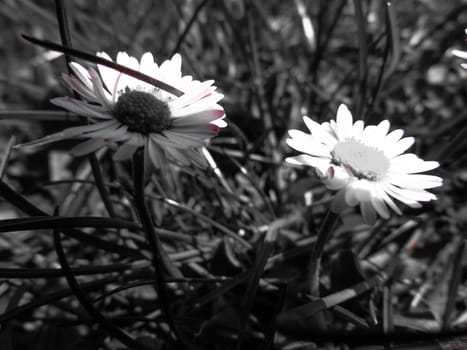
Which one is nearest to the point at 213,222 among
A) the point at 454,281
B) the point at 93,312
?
the point at 93,312

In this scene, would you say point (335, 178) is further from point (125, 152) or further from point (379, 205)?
point (125, 152)

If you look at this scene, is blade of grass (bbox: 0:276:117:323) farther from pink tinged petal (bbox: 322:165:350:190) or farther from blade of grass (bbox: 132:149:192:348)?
pink tinged petal (bbox: 322:165:350:190)

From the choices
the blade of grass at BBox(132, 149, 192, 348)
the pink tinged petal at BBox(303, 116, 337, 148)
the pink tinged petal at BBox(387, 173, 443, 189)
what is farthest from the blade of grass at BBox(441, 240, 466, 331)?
the blade of grass at BBox(132, 149, 192, 348)

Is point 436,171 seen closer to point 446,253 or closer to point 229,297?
point 446,253

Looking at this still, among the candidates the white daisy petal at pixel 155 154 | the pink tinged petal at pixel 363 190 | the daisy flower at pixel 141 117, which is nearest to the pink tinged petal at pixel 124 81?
the daisy flower at pixel 141 117

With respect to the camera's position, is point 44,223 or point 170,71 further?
point 170,71

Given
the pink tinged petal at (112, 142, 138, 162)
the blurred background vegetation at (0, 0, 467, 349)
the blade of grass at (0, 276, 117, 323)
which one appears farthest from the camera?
the blurred background vegetation at (0, 0, 467, 349)
